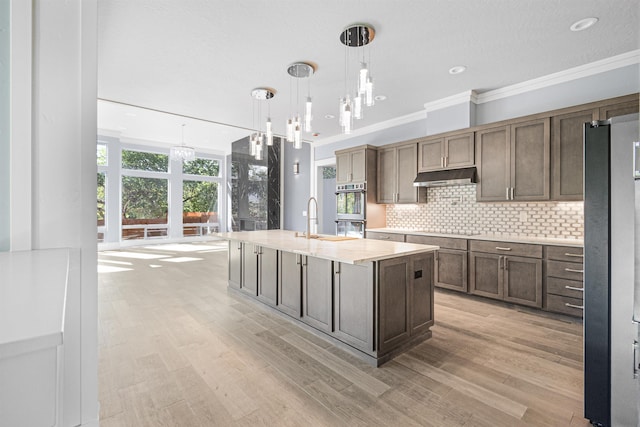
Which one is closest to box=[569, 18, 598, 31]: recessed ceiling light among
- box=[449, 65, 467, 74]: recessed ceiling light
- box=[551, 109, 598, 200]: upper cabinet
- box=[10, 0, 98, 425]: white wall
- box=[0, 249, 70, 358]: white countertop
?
box=[551, 109, 598, 200]: upper cabinet

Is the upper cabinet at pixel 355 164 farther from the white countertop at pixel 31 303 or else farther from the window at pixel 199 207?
the window at pixel 199 207

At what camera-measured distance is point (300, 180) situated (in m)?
7.77

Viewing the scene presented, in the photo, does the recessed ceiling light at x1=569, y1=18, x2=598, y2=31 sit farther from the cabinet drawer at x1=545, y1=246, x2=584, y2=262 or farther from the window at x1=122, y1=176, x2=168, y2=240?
the window at x1=122, y1=176, x2=168, y2=240

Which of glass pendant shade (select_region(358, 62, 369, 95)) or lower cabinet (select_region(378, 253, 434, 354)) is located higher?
glass pendant shade (select_region(358, 62, 369, 95))

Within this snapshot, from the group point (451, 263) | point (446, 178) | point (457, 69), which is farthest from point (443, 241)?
point (457, 69)

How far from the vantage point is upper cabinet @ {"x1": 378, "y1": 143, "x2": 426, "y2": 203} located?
191 inches

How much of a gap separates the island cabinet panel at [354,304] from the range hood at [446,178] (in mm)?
2516

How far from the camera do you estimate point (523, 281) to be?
11.2 feet

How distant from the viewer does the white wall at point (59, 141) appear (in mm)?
685

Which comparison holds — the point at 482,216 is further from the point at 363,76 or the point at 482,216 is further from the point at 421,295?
the point at 363,76

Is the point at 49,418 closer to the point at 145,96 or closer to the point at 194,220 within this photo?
the point at 145,96

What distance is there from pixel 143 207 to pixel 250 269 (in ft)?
21.4

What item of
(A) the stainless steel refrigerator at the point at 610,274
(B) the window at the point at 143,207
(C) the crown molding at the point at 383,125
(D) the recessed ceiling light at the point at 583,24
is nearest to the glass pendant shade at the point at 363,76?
(A) the stainless steel refrigerator at the point at 610,274

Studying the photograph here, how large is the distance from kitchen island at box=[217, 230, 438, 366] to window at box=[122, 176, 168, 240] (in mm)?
7050
